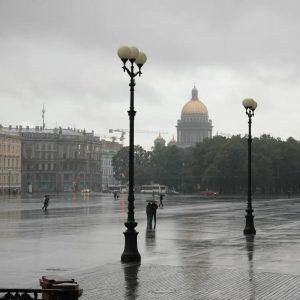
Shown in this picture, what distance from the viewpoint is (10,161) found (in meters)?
185

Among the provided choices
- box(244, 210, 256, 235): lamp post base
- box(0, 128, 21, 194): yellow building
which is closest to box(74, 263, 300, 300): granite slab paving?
box(244, 210, 256, 235): lamp post base

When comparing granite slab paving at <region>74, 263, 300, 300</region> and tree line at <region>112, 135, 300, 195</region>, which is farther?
→ tree line at <region>112, 135, 300, 195</region>

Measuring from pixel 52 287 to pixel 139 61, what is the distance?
14095 mm

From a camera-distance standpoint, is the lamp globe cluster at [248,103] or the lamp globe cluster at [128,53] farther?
the lamp globe cluster at [248,103]

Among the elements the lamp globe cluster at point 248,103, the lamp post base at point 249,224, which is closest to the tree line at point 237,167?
the lamp post base at point 249,224

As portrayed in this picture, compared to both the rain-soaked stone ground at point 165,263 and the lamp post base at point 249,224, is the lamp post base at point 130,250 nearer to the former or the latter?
the rain-soaked stone ground at point 165,263

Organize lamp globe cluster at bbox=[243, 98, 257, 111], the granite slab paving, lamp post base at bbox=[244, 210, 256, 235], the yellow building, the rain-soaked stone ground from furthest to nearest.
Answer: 1. the yellow building
2. lamp post base at bbox=[244, 210, 256, 235]
3. lamp globe cluster at bbox=[243, 98, 257, 111]
4. the rain-soaked stone ground
5. the granite slab paving

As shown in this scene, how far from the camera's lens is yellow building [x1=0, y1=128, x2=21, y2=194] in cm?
17862

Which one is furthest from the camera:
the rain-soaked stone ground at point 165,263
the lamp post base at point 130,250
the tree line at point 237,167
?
the tree line at point 237,167

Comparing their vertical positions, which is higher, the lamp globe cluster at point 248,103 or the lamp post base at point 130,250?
the lamp globe cluster at point 248,103

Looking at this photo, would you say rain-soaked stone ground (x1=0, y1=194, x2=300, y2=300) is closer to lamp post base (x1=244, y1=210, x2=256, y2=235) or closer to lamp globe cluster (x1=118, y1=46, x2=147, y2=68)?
lamp post base (x1=244, y1=210, x2=256, y2=235)

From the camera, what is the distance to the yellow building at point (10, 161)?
178625 millimetres

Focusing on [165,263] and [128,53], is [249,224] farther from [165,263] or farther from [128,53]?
[128,53]

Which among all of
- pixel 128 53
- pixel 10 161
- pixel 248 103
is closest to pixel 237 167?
pixel 10 161
